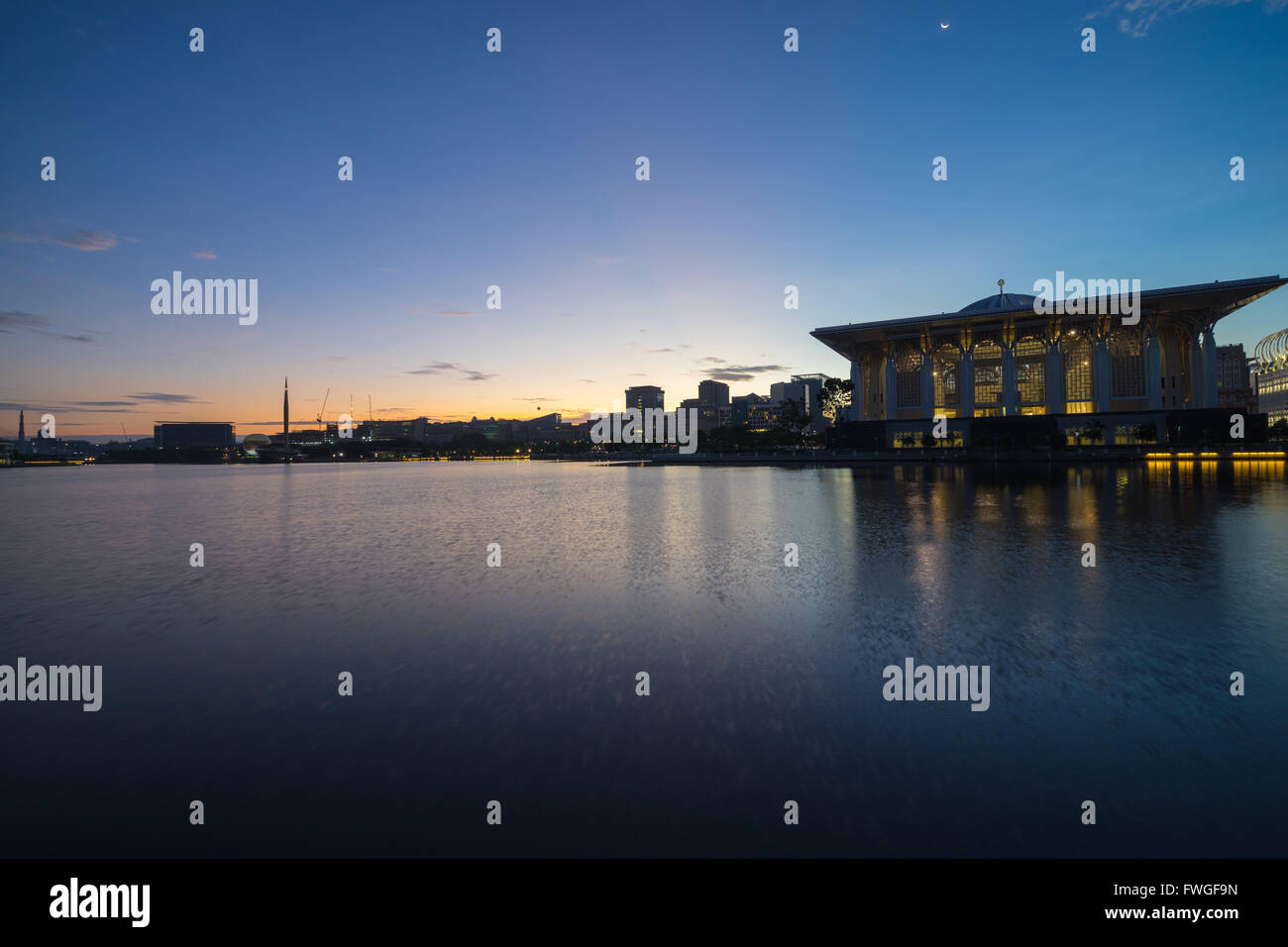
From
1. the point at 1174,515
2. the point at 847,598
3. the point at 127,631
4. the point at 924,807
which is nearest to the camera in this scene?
the point at 924,807

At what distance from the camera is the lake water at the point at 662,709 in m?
5.28

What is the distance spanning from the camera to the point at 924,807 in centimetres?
540

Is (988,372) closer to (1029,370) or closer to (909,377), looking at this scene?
(1029,370)

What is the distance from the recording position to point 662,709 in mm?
7703

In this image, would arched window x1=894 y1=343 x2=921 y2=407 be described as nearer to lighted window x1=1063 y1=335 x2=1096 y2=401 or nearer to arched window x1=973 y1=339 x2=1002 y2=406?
arched window x1=973 y1=339 x2=1002 y2=406

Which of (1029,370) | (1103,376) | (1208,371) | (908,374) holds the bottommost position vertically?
(1208,371)

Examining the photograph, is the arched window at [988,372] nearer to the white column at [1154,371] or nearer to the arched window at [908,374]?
the arched window at [908,374]

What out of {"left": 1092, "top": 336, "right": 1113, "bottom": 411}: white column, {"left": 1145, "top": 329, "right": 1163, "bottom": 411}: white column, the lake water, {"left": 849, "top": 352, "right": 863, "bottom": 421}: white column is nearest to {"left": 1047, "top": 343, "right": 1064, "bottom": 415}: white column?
{"left": 1092, "top": 336, "right": 1113, "bottom": 411}: white column

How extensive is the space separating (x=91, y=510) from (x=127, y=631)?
45.6 meters

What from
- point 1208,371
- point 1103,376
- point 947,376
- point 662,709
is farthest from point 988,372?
point 662,709

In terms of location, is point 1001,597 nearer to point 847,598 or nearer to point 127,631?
point 847,598

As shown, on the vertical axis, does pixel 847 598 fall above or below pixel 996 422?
below

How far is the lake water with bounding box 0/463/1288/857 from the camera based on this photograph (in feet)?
17.3
